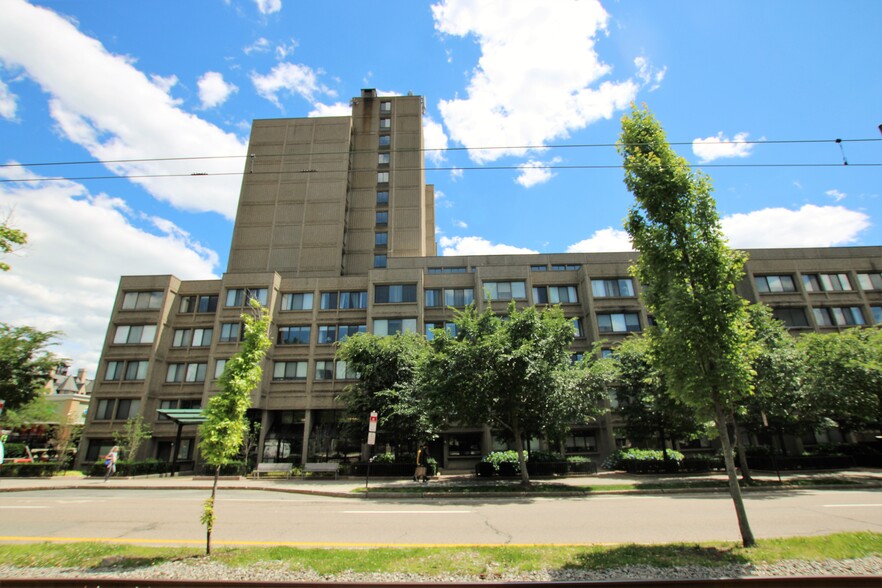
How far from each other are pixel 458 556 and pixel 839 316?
149 ft

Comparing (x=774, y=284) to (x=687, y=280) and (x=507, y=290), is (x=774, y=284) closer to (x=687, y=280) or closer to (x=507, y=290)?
(x=507, y=290)

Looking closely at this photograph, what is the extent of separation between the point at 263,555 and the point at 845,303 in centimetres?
4892

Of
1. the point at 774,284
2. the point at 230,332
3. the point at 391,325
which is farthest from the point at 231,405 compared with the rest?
the point at 774,284

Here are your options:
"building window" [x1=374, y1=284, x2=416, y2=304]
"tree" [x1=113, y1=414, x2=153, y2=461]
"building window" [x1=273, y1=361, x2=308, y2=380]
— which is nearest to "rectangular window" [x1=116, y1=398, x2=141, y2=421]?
"tree" [x1=113, y1=414, x2=153, y2=461]

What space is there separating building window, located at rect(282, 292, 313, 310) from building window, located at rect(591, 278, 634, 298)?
25487mm

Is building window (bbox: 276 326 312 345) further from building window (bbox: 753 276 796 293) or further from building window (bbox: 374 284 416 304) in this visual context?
building window (bbox: 753 276 796 293)

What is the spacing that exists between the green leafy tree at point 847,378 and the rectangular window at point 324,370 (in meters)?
31.7

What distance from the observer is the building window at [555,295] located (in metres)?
38.6

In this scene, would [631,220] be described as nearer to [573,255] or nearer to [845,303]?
[573,255]

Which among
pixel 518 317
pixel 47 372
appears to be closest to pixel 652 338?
pixel 518 317

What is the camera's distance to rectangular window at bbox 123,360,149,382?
35312 mm

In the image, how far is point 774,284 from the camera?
37.8 metres

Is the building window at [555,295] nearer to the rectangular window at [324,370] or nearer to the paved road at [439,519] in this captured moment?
the rectangular window at [324,370]

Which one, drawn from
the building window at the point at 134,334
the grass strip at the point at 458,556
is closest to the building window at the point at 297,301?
the building window at the point at 134,334
